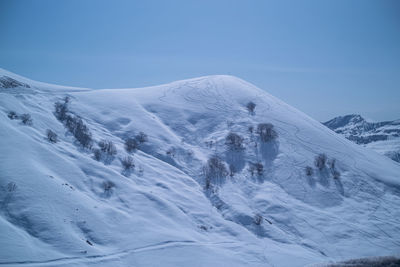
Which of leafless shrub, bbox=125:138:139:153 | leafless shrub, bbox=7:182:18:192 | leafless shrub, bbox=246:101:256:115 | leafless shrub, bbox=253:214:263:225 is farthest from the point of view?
leafless shrub, bbox=246:101:256:115

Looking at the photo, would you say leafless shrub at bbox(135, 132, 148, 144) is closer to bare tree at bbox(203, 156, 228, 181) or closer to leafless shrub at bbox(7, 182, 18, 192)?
bare tree at bbox(203, 156, 228, 181)

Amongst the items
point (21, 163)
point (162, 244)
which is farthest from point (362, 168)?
point (21, 163)

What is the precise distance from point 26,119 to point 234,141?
1531 centimetres

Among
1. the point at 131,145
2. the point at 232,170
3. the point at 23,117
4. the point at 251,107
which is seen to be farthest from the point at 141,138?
the point at 251,107

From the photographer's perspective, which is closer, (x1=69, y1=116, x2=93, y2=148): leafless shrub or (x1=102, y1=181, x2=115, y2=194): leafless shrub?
(x1=102, y1=181, x2=115, y2=194): leafless shrub

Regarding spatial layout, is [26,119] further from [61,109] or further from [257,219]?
[257,219]

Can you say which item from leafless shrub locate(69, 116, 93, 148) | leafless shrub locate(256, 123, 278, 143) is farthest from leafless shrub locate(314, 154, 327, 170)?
leafless shrub locate(69, 116, 93, 148)

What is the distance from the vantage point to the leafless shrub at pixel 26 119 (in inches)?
717

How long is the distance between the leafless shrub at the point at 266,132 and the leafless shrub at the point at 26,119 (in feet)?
58.1

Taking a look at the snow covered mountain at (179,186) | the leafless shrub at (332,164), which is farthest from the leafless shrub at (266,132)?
the leafless shrub at (332,164)

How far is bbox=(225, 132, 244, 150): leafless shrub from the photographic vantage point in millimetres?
22484

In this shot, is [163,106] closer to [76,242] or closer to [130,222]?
[130,222]

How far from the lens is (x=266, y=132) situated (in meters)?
24.2

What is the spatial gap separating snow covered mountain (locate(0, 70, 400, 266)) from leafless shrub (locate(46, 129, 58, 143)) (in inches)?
5.2
